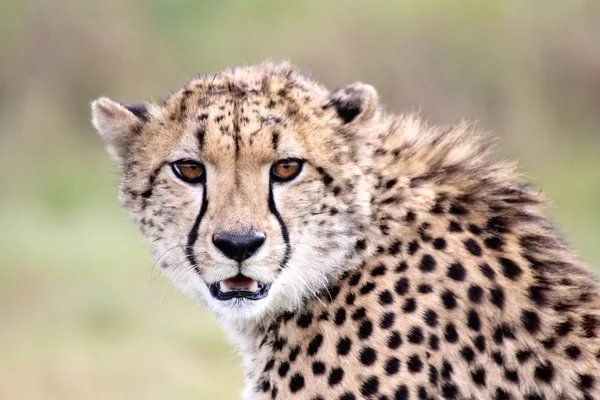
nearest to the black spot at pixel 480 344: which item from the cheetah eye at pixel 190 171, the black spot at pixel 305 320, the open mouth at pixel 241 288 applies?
the black spot at pixel 305 320

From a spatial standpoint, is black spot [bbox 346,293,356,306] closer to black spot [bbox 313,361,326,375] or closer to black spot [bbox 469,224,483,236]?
black spot [bbox 313,361,326,375]

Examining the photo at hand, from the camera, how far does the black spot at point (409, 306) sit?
3406 mm

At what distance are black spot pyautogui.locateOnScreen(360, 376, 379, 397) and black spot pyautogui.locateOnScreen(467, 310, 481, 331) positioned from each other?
0.28 m

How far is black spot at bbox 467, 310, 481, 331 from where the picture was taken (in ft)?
11.2

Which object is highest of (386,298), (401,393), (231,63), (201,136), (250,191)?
(231,63)

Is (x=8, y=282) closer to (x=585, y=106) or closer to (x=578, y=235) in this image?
(x=578, y=235)

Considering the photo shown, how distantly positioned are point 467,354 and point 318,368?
1.19 ft

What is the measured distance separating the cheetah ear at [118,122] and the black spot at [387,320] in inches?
33.7

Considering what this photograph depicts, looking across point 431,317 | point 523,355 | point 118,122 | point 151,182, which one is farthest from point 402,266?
point 118,122

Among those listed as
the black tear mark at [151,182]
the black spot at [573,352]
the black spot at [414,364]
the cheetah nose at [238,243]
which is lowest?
the black spot at [414,364]

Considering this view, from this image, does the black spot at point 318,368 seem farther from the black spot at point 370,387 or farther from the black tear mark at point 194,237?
the black tear mark at point 194,237

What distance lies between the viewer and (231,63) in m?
10.1

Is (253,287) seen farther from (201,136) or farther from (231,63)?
(231,63)

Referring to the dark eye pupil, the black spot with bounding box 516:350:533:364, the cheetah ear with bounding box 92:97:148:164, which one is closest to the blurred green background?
the cheetah ear with bounding box 92:97:148:164
